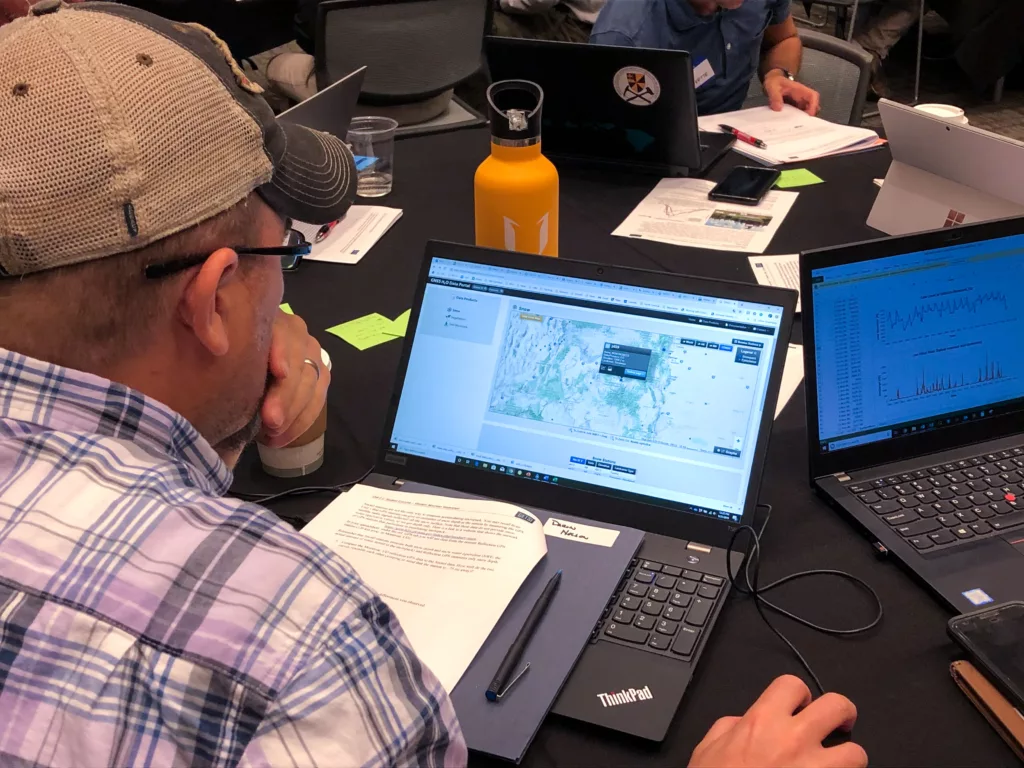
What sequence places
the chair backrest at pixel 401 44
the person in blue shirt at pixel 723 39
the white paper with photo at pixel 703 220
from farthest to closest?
1. the chair backrest at pixel 401 44
2. the person in blue shirt at pixel 723 39
3. the white paper with photo at pixel 703 220

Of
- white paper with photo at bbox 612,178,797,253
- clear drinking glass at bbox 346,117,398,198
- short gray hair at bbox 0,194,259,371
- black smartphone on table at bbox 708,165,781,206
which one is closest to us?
short gray hair at bbox 0,194,259,371

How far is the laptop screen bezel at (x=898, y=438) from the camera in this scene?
3.18 feet

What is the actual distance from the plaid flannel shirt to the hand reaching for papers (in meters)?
0.26

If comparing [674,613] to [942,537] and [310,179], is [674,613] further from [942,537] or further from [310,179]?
[310,179]

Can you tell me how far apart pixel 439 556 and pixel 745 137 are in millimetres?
1424

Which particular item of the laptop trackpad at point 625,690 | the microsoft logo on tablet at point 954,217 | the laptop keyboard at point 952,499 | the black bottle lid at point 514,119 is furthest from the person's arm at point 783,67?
the laptop trackpad at point 625,690

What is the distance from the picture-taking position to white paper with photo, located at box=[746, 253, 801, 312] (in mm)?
1435

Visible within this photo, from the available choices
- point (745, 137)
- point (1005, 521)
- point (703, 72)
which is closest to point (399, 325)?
point (1005, 521)

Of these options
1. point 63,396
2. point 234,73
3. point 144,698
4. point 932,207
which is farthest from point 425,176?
point 144,698

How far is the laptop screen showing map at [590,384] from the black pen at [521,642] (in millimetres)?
139

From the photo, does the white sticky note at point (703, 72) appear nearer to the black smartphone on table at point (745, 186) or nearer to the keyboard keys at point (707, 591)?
the black smartphone on table at point (745, 186)

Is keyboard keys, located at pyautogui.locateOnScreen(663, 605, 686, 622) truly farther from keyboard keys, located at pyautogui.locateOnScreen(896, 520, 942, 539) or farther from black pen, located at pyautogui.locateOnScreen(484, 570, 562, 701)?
keyboard keys, located at pyautogui.locateOnScreen(896, 520, 942, 539)

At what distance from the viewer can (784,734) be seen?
71 cm

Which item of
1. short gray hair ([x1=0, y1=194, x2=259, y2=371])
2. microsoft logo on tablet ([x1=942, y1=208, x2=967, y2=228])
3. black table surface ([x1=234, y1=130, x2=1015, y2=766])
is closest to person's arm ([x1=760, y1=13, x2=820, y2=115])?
black table surface ([x1=234, y1=130, x2=1015, y2=766])
